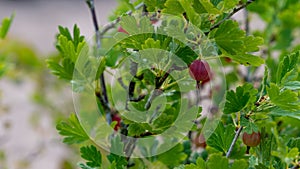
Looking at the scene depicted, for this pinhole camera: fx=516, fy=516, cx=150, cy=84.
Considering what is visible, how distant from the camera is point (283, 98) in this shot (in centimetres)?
46

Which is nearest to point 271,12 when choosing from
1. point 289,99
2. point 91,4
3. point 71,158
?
point 91,4

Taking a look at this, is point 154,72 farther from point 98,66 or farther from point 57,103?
point 57,103

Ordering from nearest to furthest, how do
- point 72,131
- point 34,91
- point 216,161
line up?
1. point 216,161
2. point 72,131
3. point 34,91

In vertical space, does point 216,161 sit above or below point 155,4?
below

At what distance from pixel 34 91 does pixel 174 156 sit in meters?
Result: 1.12

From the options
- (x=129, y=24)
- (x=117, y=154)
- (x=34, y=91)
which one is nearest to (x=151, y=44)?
(x=129, y=24)

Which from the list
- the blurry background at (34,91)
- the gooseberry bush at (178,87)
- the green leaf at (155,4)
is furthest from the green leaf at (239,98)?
the blurry background at (34,91)

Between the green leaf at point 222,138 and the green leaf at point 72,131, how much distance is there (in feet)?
0.48

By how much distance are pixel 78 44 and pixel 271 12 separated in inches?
17.3

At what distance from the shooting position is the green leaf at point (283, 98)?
1.49 feet

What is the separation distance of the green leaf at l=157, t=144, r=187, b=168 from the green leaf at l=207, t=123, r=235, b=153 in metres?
0.09

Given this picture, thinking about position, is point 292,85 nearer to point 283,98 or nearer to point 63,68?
point 283,98

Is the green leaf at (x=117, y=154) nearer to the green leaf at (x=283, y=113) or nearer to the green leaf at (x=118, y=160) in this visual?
the green leaf at (x=118, y=160)

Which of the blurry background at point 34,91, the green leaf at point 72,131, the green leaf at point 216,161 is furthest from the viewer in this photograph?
the blurry background at point 34,91
